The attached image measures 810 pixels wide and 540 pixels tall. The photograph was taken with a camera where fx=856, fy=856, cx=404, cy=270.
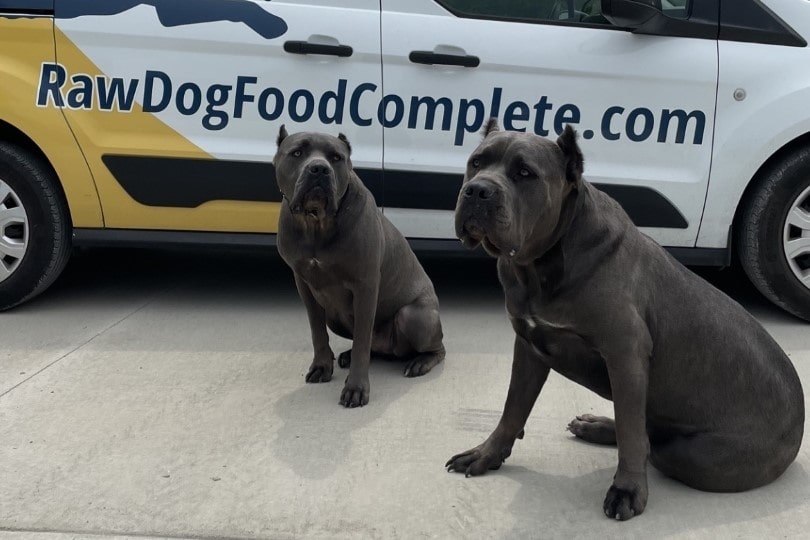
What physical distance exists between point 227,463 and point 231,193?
2.07m

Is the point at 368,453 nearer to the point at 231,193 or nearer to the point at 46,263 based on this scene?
the point at 231,193

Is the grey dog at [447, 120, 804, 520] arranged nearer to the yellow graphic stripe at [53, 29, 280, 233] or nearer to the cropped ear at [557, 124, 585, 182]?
the cropped ear at [557, 124, 585, 182]

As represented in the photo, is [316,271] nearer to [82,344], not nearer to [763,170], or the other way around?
[82,344]

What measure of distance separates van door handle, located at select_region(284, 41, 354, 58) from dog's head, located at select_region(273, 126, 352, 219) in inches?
37.8

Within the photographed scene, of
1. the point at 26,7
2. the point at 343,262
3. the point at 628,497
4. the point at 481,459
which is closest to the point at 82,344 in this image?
the point at 343,262

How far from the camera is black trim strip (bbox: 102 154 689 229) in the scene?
468cm

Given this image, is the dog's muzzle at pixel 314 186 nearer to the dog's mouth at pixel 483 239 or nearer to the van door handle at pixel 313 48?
the dog's mouth at pixel 483 239

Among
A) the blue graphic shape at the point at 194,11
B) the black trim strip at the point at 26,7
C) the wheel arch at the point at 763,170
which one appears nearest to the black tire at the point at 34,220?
the black trim strip at the point at 26,7

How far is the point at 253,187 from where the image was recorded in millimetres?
4715

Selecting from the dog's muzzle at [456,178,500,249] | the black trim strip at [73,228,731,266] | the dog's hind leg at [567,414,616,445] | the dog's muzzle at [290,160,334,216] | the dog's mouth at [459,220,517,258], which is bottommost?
the dog's hind leg at [567,414,616,445]

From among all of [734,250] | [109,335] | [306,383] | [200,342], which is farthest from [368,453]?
[734,250]

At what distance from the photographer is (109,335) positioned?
14.6 ft

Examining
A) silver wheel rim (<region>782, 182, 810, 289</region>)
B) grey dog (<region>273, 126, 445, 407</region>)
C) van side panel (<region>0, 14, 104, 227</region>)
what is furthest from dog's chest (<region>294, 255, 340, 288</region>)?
silver wheel rim (<region>782, 182, 810, 289</region>)

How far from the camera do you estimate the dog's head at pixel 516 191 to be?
2434 millimetres
